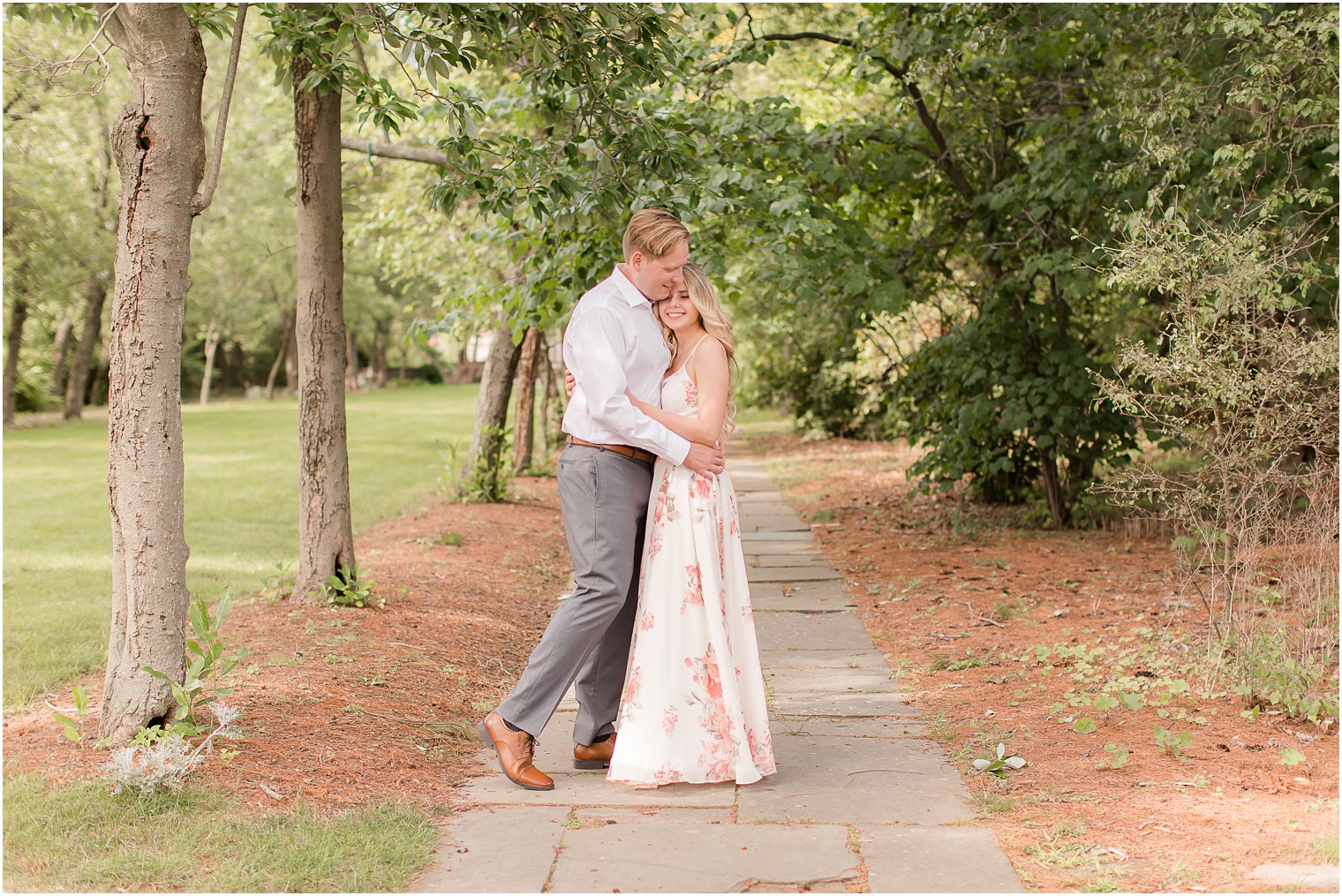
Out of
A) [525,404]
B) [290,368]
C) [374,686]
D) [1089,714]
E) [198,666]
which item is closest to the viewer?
[198,666]

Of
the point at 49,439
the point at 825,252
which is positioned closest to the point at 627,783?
the point at 825,252

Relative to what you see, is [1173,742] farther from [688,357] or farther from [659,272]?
[659,272]

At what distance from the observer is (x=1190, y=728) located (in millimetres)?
4824

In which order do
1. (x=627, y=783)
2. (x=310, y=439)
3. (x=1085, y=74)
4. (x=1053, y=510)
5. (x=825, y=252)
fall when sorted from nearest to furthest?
(x=627, y=783) < (x=310, y=439) < (x=825, y=252) < (x=1085, y=74) < (x=1053, y=510)

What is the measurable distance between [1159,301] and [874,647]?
5.00 metres

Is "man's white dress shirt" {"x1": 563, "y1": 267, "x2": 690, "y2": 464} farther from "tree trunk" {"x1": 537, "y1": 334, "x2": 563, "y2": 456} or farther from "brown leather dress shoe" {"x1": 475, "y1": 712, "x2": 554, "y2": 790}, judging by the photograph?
"tree trunk" {"x1": 537, "y1": 334, "x2": 563, "y2": 456}

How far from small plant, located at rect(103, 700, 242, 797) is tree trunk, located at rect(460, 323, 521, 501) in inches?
298

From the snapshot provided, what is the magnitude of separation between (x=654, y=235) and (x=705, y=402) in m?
0.65

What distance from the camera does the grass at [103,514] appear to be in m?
6.63

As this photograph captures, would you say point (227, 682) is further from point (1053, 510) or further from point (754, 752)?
point (1053, 510)

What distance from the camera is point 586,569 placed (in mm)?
4234

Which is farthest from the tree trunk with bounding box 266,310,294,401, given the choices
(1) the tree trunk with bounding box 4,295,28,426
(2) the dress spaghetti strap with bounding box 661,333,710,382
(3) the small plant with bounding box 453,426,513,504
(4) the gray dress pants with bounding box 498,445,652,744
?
(4) the gray dress pants with bounding box 498,445,652,744

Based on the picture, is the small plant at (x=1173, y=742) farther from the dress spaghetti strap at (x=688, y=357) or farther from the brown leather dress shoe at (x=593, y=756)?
the dress spaghetti strap at (x=688, y=357)

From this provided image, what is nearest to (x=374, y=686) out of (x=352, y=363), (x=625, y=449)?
(x=625, y=449)
